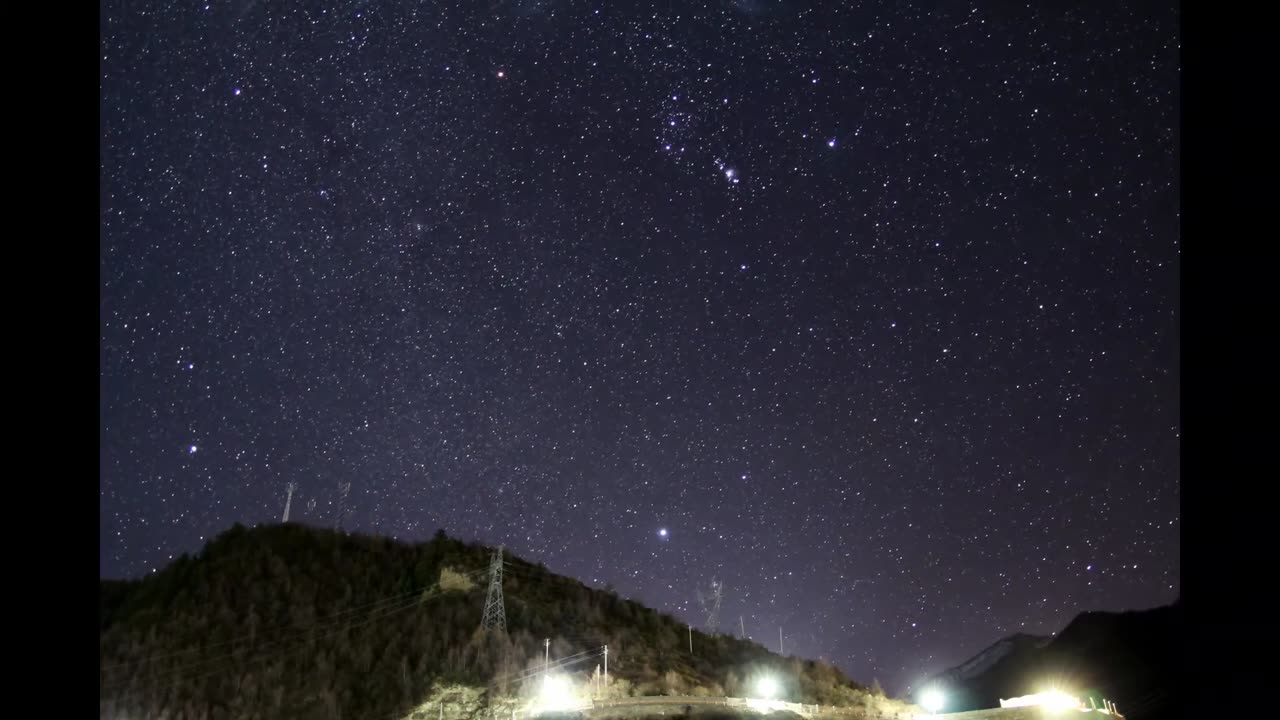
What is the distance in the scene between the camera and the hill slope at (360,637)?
29.7m

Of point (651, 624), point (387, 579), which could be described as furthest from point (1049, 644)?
point (387, 579)

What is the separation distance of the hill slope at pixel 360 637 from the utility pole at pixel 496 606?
60 cm

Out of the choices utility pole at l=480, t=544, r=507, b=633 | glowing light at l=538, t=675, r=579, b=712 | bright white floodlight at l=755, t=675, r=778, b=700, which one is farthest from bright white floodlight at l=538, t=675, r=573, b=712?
bright white floodlight at l=755, t=675, r=778, b=700

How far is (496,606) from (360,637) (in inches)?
218

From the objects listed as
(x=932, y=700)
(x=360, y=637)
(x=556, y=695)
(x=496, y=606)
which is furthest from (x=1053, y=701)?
(x=360, y=637)

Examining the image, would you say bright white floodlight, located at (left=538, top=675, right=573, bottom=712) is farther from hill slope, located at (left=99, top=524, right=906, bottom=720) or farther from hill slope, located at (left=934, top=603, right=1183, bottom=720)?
hill slope, located at (left=934, top=603, right=1183, bottom=720)

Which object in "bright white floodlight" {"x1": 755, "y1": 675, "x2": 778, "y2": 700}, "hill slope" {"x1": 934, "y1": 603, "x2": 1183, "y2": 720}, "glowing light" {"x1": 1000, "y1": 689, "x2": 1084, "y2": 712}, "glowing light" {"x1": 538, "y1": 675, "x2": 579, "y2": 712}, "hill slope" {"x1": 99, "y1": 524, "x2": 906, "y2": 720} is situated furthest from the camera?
"hill slope" {"x1": 934, "y1": 603, "x2": 1183, "y2": 720}

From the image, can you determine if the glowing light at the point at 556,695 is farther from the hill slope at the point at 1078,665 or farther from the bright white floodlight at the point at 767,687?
the hill slope at the point at 1078,665

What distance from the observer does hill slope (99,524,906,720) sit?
2967cm

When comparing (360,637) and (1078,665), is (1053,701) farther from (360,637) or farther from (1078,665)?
(1078,665)

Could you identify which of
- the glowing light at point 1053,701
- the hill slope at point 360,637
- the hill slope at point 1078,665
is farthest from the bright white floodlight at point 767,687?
the hill slope at point 1078,665

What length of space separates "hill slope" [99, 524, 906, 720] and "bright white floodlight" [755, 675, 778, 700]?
598mm

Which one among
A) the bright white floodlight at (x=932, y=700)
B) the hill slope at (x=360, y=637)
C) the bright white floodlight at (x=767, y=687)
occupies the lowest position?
the bright white floodlight at (x=932, y=700)
